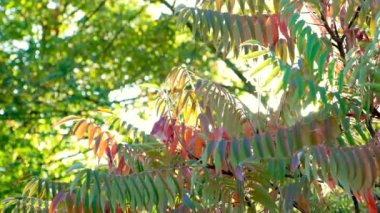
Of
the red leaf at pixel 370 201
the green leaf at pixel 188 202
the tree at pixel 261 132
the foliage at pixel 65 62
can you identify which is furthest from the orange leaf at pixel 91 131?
the foliage at pixel 65 62

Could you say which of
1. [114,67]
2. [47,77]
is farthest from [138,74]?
[47,77]

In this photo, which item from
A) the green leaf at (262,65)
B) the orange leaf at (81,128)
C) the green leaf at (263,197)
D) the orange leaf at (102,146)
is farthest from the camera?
the orange leaf at (81,128)

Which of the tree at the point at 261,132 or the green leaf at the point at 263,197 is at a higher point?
the tree at the point at 261,132

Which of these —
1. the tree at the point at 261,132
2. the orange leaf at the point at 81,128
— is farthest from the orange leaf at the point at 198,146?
the orange leaf at the point at 81,128

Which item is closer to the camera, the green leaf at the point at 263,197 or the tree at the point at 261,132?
the tree at the point at 261,132

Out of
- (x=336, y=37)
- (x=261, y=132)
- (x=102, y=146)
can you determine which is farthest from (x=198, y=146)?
(x=336, y=37)

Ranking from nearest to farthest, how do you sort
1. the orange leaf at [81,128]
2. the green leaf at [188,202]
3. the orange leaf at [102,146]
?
1. the green leaf at [188,202]
2. the orange leaf at [102,146]
3. the orange leaf at [81,128]

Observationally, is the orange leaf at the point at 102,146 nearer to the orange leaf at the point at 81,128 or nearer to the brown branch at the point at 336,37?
the orange leaf at the point at 81,128

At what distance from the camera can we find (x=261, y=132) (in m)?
3.40

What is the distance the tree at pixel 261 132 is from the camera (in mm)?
3102

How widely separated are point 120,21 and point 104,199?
7868 millimetres

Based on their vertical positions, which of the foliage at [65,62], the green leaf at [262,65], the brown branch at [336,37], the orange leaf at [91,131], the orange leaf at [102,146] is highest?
the foliage at [65,62]

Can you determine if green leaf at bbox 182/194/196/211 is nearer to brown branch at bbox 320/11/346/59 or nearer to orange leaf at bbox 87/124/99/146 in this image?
orange leaf at bbox 87/124/99/146

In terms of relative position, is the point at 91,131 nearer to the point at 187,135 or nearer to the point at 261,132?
the point at 187,135
